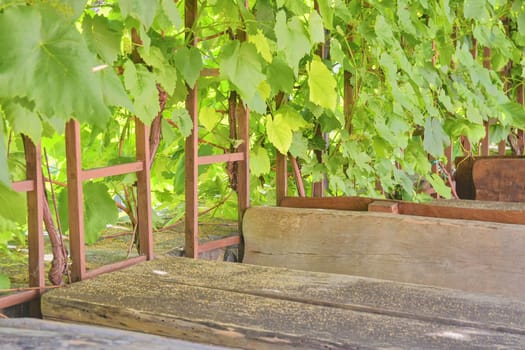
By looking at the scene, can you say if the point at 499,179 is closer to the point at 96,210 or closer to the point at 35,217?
the point at 96,210

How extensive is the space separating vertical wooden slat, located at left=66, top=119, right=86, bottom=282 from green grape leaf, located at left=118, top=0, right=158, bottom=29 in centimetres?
43

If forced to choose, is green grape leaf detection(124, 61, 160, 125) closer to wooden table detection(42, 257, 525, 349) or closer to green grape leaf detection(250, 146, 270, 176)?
wooden table detection(42, 257, 525, 349)

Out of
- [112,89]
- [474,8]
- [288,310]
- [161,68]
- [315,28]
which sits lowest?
[288,310]

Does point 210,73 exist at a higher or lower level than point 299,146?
higher

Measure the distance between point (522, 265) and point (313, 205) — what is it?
655 mm

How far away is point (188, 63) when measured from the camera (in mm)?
1822

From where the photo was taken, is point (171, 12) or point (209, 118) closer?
point (171, 12)

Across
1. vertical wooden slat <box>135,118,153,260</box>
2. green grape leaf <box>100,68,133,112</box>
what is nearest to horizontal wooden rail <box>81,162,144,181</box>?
vertical wooden slat <box>135,118,153,260</box>

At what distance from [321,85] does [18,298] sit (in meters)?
0.95

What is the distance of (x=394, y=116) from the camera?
103 inches

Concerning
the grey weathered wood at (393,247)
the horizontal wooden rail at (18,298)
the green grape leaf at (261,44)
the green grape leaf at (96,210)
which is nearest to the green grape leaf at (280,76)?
the green grape leaf at (261,44)

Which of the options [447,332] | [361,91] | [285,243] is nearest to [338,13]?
[361,91]

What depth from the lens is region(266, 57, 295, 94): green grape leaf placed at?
204 centimetres

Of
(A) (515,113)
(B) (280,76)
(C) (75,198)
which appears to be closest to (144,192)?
(C) (75,198)
